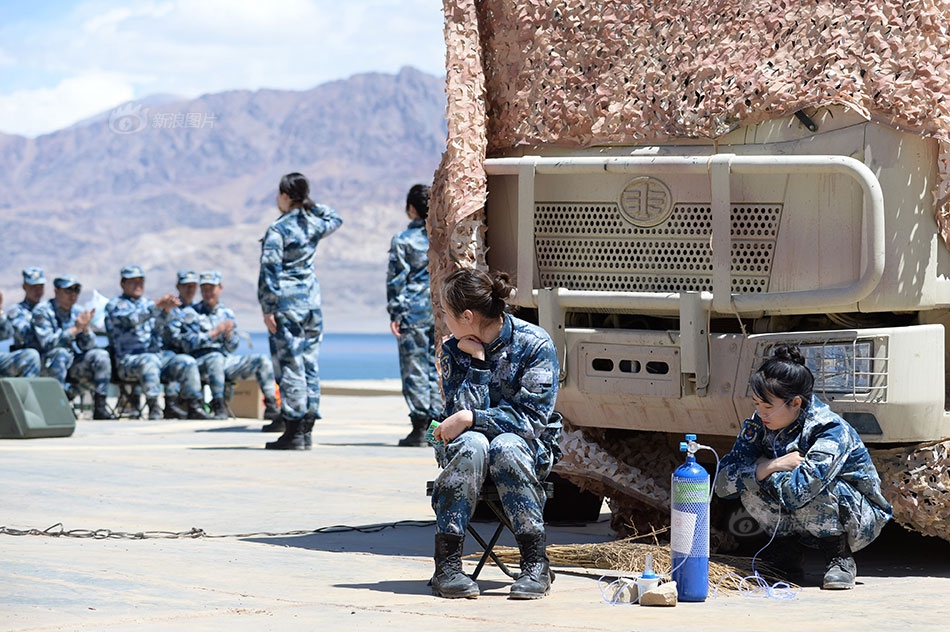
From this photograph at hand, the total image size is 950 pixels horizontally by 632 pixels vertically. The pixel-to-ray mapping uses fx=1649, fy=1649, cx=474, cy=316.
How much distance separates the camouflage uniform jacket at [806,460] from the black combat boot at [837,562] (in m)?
0.19

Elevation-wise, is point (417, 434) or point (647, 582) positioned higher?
point (647, 582)

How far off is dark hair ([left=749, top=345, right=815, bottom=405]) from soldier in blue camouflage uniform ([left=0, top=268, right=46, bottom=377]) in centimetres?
1367

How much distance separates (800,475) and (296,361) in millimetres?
7487

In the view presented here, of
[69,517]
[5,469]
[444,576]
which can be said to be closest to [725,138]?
[444,576]

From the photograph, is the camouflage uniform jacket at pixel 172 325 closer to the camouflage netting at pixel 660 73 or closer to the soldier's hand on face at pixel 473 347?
the camouflage netting at pixel 660 73

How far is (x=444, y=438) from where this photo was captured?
6.17 m

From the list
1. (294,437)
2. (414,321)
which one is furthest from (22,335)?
(414,321)

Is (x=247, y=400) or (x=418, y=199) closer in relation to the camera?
(x=418, y=199)

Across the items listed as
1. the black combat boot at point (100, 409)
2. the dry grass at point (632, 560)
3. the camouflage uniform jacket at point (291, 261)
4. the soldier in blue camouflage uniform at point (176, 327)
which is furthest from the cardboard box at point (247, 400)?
the dry grass at point (632, 560)

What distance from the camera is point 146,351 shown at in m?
19.6

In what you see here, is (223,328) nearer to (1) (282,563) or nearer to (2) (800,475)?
(1) (282,563)

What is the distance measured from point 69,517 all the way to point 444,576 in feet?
10.3

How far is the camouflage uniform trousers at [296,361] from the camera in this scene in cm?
1321

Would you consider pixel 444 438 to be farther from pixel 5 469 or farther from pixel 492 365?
Answer: pixel 5 469
